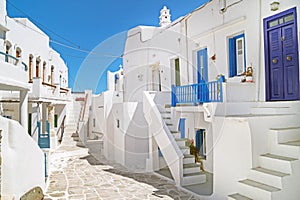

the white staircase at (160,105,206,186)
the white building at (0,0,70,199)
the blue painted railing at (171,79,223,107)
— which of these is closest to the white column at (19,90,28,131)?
the white building at (0,0,70,199)

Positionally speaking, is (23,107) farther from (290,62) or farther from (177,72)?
(290,62)

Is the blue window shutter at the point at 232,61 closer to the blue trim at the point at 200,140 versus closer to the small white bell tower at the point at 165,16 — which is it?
the blue trim at the point at 200,140

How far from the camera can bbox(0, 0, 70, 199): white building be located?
6000 mm

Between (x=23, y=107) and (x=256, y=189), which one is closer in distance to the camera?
(x=256, y=189)

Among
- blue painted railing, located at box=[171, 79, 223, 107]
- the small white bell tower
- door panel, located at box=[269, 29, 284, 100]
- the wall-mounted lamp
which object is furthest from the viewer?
the small white bell tower

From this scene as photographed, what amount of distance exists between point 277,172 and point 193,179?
3.70m

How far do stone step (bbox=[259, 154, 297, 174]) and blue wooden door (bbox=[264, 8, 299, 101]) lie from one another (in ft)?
7.72

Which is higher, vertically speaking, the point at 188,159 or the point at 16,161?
the point at 16,161

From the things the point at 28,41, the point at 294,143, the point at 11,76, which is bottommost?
the point at 294,143

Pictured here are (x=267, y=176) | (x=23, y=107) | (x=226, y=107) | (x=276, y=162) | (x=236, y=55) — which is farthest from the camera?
(x=23, y=107)

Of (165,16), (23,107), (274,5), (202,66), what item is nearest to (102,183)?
(23,107)

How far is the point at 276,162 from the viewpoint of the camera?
5.70 meters

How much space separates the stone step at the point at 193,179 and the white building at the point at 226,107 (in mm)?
35

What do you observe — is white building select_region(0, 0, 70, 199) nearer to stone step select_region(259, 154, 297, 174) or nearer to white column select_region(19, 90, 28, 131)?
white column select_region(19, 90, 28, 131)
